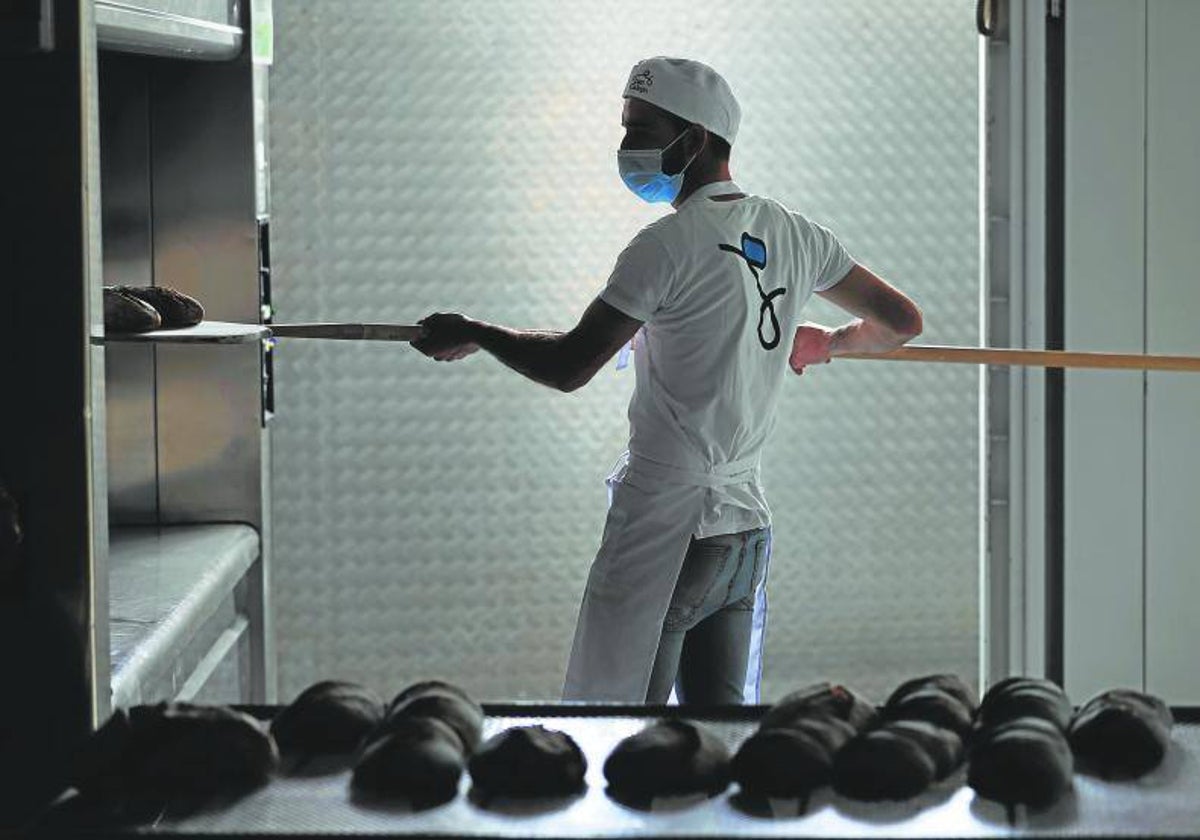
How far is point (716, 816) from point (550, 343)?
144 centimetres

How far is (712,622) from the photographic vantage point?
9.45ft

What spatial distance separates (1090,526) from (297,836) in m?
2.62

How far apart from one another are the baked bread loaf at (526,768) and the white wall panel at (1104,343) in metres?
2.39

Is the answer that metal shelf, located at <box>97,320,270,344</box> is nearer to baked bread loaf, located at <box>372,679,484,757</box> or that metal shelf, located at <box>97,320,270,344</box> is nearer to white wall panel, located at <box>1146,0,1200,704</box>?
baked bread loaf, located at <box>372,679,484,757</box>

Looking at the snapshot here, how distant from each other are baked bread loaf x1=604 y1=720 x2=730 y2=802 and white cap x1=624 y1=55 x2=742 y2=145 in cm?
155

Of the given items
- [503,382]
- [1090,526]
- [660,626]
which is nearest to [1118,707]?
[660,626]

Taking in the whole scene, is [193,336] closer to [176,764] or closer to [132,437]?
[176,764]

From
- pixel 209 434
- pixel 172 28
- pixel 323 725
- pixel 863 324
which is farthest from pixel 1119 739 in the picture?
pixel 209 434

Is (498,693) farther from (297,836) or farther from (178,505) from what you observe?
(297,836)

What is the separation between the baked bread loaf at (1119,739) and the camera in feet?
4.86

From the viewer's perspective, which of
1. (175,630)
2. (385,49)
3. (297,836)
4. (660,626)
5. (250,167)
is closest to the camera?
(297,836)

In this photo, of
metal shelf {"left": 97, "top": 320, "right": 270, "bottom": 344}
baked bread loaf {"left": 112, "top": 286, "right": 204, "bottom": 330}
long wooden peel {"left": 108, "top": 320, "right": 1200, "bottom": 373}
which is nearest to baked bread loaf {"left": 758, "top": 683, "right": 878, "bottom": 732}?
metal shelf {"left": 97, "top": 320, "right": 270, "bottom": 344}

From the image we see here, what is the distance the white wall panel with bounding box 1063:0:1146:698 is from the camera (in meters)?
3.59

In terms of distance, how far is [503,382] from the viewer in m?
4.38
